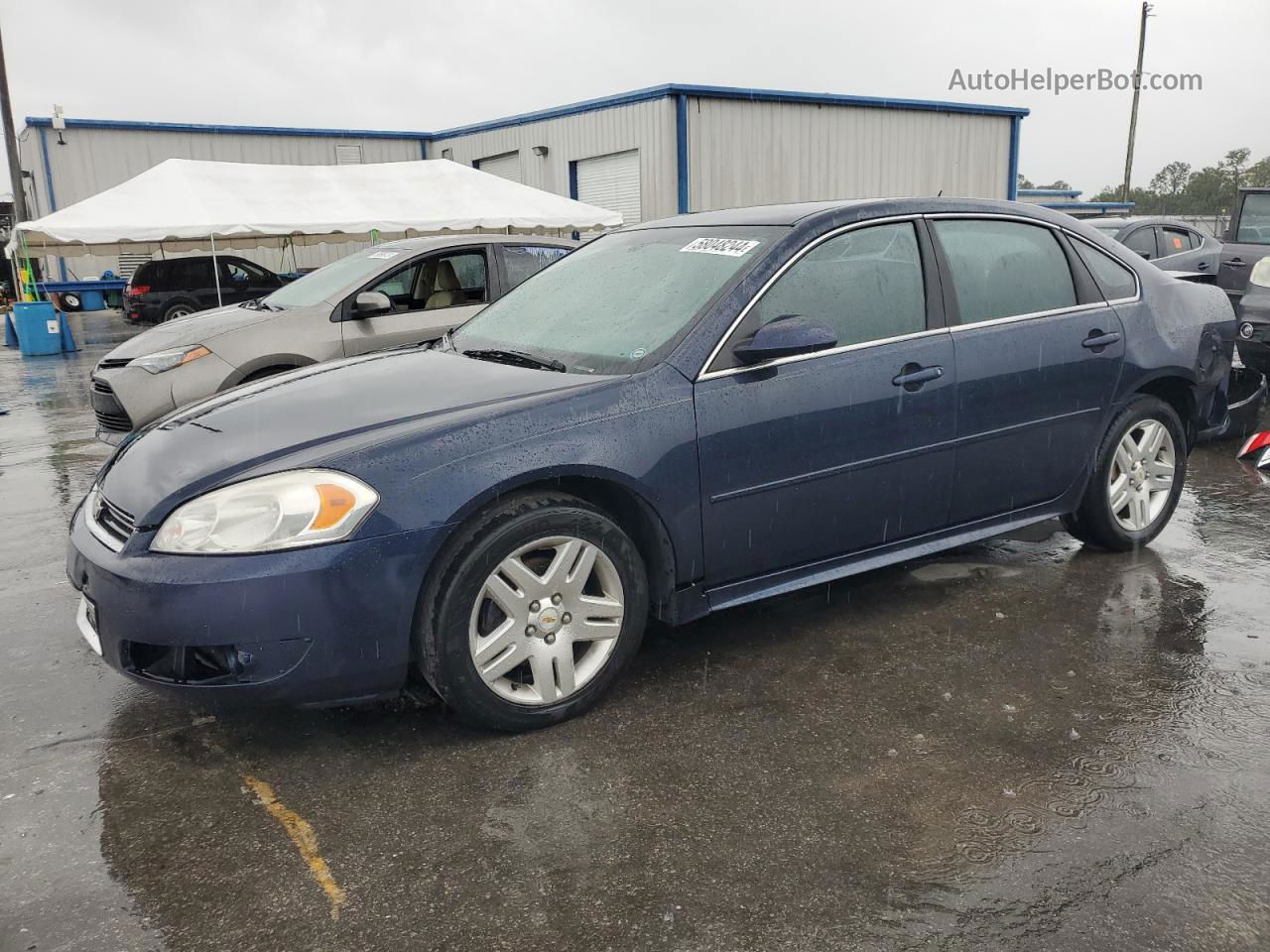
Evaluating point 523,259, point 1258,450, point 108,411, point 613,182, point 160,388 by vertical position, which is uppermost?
point 613,182

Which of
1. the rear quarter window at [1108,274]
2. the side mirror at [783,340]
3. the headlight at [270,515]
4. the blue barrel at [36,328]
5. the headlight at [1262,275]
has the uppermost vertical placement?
the rear quarter window at [1108,274]

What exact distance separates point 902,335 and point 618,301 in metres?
1.04

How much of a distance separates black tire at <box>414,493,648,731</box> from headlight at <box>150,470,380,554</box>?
30cm

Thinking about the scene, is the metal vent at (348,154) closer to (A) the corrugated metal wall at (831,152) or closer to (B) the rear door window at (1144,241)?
(A) the corrugated metal wall at (831,152)

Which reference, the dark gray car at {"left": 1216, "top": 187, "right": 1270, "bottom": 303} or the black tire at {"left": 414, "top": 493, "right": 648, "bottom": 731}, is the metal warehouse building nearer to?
the dark gray car at {"left": 1216, "top": 187, "right": 1270, "bottom": 303}

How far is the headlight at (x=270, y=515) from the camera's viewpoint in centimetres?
276

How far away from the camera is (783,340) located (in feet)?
10.8

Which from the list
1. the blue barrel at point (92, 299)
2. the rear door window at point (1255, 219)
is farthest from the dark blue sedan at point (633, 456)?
the blue barrel at point (92, 299)

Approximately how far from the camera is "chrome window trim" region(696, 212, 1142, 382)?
3395mm

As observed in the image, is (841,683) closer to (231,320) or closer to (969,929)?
(969,929)

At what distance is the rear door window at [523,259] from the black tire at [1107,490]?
419cm

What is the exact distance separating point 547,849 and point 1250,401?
5977 mm

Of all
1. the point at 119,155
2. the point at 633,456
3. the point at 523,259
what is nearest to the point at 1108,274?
the point at 633,456

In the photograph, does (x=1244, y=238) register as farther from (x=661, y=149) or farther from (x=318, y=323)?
(x=661, y=149)
